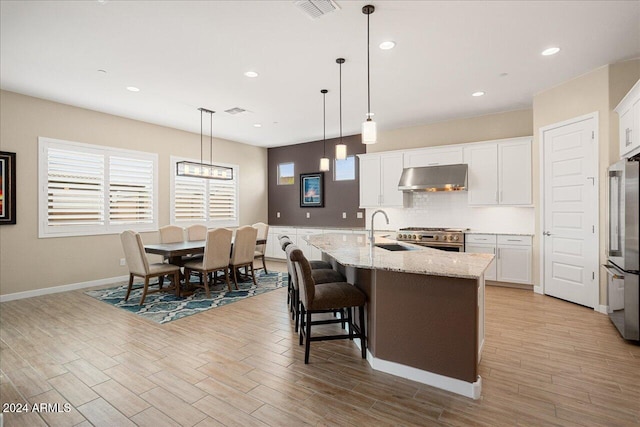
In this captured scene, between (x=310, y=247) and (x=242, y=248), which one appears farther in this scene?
(x=310, y=247)

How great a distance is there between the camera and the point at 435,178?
564 cm

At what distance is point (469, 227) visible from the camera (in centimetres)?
585

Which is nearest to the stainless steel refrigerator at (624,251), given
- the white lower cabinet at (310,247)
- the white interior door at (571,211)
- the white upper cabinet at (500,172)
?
the white interior door at (571,211)

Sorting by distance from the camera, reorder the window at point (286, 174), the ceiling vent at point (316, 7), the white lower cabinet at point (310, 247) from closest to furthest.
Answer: the ceiling vent at point (316, 7) < the white lower cabinet at point (310, 247) < the window at point (286, 174)

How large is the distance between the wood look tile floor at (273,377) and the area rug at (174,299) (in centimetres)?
28

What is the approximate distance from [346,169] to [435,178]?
2.22 m

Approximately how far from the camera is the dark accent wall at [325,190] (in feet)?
23.6

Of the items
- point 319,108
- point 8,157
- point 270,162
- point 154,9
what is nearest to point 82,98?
point 8,157

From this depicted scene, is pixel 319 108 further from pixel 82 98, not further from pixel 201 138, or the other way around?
pixel 82 98

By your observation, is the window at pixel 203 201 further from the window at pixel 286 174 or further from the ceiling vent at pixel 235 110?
the ceiling vent at pixel 235 110

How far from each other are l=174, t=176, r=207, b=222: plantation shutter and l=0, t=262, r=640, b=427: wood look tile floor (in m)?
3.18

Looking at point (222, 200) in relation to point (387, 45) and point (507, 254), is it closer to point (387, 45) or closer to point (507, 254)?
point (387, 45)

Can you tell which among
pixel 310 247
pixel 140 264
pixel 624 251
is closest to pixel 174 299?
pixel 140 264

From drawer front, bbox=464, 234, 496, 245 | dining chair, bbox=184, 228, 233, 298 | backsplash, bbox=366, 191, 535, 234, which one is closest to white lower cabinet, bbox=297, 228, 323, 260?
backsplash, bbox=366, 191, 535, 234
